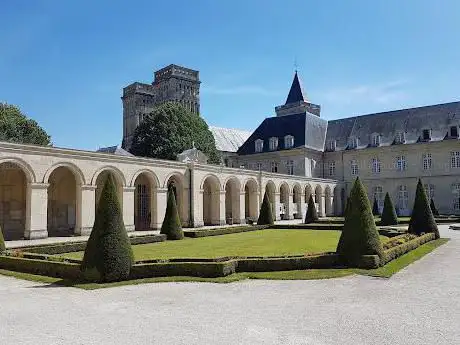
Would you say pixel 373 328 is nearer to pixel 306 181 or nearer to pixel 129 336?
pixel 129 336

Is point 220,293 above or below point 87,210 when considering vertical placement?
below

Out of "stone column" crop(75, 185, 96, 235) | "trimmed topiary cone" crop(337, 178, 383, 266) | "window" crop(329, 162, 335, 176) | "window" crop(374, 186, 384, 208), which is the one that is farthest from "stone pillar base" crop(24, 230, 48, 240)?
"window" crop(329, 162, 335, 176)

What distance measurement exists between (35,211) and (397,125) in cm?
4236

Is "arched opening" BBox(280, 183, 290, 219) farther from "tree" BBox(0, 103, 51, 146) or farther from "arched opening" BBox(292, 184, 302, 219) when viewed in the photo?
"tree" BBox(0, 103, 51, 146)

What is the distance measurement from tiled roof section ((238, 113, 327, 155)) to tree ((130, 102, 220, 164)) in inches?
351

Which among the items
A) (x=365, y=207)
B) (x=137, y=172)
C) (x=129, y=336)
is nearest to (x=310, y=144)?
(x=137, y=172)

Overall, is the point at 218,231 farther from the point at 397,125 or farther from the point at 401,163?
the point at 397,125

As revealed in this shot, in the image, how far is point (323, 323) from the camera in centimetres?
743

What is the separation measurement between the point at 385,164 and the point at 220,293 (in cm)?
4473

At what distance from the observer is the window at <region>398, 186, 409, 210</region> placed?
4900 centimetres

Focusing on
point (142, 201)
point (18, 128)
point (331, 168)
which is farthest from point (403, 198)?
point (18, 128)

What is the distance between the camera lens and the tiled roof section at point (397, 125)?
157 ft

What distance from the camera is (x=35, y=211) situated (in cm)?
2306

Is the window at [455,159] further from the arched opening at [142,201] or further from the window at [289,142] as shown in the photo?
the arched opening at [142,201]
